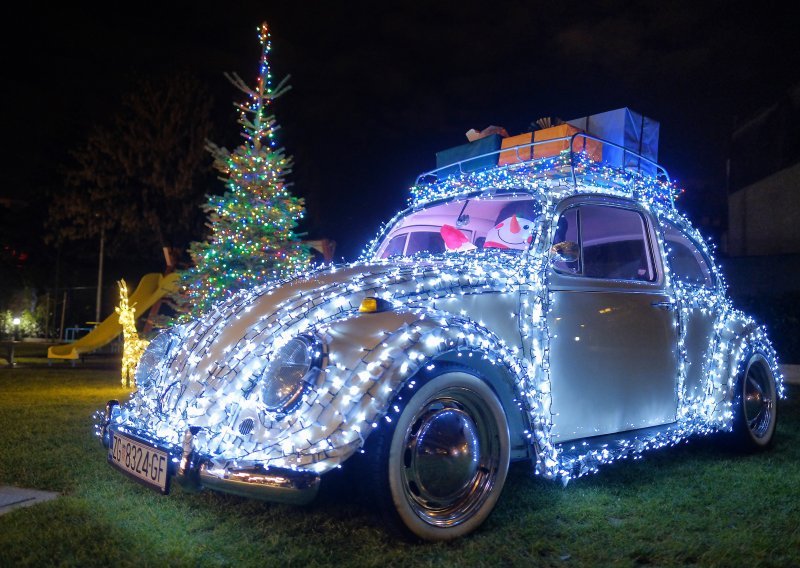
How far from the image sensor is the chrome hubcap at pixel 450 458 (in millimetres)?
3462

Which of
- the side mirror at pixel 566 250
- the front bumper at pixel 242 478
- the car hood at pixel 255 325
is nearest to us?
the front bumper at pixel 242 478

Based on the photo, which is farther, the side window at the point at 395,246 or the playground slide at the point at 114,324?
the playground slide at the point at 114,324

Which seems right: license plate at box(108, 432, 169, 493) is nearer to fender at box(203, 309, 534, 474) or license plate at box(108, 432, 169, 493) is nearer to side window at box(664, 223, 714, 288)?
fender at box(203, 309, 534, 474)

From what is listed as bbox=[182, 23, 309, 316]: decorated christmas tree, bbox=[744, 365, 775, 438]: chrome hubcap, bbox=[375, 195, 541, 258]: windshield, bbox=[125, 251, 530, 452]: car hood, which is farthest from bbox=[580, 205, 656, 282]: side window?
bbox=[182, 23, 309, 316]: decorated christmas tree

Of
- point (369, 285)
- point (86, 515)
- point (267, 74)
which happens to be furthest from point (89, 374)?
point (369, 285)

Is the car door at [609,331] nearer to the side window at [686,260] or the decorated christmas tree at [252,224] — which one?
the side window at [686,260]

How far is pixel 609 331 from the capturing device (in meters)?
4.58

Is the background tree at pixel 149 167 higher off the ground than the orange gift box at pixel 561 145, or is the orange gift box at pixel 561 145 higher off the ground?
the background tree at pixel 149 167

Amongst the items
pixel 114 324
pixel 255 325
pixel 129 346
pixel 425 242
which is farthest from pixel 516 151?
pixel 114 324

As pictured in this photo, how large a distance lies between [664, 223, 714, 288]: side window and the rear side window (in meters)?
0.36

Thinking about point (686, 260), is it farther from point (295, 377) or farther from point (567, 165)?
point (295, 377)

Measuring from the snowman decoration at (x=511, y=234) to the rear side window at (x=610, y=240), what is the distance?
0.23 m

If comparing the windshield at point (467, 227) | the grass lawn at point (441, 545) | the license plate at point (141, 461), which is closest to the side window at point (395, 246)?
the windshield at point (467, 227)

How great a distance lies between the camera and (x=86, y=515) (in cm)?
393
